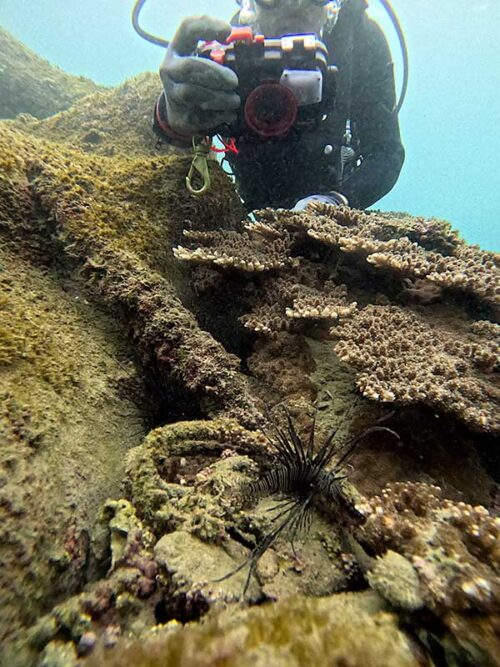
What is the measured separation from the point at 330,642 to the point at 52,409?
1.32 metres

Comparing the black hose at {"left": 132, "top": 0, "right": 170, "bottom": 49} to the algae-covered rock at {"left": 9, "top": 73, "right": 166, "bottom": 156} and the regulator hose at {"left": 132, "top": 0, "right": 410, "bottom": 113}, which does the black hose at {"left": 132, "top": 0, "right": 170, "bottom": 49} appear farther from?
the algae-covered rock at {"left": 9, "top": 73, "right": 166, "bottom": 156}

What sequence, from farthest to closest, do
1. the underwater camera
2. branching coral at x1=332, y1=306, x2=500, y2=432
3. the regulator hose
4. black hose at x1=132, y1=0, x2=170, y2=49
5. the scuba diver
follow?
1. the regulator hose
2. black hose at x1=132, y1=0, x2=170, y2=49
3. the underwater camera
4. the scuba diver
5. branching coral at x1=332, y1=306, x2=500, y2=432

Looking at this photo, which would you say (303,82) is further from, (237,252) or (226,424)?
(226,424)

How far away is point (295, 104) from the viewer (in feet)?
9.63

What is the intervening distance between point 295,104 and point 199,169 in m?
0.93

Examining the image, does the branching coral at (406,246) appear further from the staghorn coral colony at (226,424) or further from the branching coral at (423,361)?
the branching coral at (423,361)

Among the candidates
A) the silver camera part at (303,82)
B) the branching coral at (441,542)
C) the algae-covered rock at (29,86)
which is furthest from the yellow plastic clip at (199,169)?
the algae-covered rock at (29,86)

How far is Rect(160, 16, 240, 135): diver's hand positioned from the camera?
2541mm

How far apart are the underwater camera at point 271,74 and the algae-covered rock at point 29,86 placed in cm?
567

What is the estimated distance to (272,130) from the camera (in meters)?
3.00

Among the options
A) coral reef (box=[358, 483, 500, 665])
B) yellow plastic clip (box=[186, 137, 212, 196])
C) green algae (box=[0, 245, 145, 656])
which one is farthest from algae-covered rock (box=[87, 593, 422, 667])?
yellow plastic clip (box=[186, 137, 212, 196])

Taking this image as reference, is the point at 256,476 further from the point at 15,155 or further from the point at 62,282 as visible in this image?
the point at 15,155

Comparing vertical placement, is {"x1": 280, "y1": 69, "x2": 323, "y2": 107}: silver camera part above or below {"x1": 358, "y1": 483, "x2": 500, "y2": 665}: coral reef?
above

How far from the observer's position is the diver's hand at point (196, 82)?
2.54 meters
